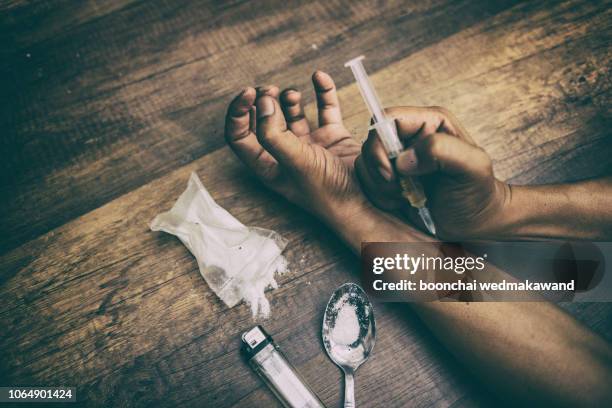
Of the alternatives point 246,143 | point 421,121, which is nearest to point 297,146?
point 246,143

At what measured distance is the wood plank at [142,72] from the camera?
92 centimetres

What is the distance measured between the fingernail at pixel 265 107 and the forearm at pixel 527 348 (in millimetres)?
490

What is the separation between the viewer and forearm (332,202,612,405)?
686mm

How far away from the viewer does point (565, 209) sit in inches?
30.3

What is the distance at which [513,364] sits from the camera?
2.34 feet

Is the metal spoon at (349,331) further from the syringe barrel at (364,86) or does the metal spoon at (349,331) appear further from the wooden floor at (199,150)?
the syringe barrel at (364,86)

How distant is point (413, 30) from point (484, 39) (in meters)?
0.19

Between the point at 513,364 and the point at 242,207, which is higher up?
the point at 242,207

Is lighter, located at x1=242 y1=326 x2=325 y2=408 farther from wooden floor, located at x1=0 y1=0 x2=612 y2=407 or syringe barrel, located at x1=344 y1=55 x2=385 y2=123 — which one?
syringe barrel, located at x1=344 y1=55 x2=385 y2=123

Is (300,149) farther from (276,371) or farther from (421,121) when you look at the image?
(276,371)

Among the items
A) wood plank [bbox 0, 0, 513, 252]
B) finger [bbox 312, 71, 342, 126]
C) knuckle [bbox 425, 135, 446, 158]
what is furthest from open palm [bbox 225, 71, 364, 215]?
knuckle [bbox 425, 135, 446, 158]

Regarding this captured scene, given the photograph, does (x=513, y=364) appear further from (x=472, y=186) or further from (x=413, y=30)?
(x=413, y=30)

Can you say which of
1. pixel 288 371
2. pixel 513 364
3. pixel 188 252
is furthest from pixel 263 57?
pixel 513 364

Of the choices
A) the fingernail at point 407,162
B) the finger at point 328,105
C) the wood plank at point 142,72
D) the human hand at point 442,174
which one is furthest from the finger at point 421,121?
the wood plank at point 142,72
